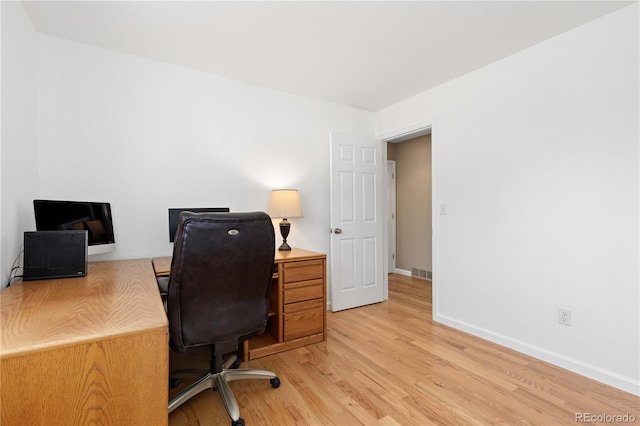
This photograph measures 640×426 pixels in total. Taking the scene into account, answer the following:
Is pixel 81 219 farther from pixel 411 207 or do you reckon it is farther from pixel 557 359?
pixel 411 207

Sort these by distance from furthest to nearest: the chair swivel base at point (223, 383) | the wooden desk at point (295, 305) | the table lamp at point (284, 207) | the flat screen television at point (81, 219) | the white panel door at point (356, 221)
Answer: the white panel door at point (356, 221) → the table lamp at point (284, 207) → the wooden desk at point (295, 305) → the flat screen television at point (81, 219) → the chair swivel base at point (223, 383)

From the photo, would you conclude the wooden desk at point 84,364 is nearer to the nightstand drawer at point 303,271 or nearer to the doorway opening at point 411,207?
the nightstand drawer at point 303,271

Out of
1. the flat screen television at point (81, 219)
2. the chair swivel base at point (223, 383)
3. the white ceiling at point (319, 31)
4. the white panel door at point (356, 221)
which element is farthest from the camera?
the white panel door at point (356, 221)

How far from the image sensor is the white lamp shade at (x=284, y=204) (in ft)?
9.38

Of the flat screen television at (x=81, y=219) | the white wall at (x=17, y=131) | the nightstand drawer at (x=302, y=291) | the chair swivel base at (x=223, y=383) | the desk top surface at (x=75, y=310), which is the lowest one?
the chair swivel base at (x=223, y=383)

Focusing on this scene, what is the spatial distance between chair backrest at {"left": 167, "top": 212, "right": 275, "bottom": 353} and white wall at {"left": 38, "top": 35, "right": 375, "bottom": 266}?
1284 millimetres

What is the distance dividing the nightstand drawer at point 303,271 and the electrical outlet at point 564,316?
69.8 inches

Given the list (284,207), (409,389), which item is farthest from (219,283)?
(284,207)

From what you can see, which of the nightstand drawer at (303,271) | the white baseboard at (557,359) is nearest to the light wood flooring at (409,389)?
the white baseboard at (557,359)

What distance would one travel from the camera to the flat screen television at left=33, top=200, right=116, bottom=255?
1739 mm

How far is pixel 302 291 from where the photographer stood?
2537 mm

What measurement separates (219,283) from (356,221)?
2.22 metres

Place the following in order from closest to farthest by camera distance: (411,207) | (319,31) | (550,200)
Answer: (319,31) < (550,200) < (411,207)

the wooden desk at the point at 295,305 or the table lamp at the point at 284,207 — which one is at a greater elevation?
the table lamp at the point at 284,207
